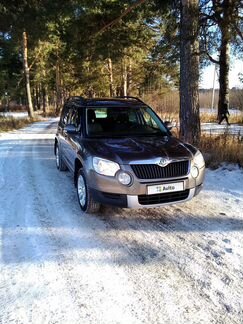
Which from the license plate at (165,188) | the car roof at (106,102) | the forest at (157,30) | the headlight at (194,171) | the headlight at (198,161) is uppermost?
the forest at (157,30)

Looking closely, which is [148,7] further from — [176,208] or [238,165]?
[176,208]

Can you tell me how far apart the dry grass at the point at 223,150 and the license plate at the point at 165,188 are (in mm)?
3400

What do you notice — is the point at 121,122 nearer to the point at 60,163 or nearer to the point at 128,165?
the point at 128,165

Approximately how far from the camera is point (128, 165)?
15.6 ft

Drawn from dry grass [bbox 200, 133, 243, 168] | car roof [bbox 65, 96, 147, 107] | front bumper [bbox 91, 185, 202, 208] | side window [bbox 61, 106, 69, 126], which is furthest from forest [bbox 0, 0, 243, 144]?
front bumper [bbox 91, 185, 202, 208]

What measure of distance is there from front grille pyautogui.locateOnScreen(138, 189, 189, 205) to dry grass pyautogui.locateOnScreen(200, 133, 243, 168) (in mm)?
3312

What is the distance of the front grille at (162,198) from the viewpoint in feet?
15.8

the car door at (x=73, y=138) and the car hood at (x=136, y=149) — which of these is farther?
the car door at (x=73, y=138)

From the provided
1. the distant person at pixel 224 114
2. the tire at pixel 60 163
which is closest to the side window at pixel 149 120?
the tire at pixel 60 163

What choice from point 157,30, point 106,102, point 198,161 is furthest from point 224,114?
point 198,161

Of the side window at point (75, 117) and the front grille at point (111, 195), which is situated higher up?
the side window at point (75, 117)

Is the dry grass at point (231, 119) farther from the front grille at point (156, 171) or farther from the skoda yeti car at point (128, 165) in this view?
the front grille at point (156, 171)

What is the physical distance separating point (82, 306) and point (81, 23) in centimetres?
1544

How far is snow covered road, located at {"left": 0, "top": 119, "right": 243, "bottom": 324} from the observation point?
3.08m
